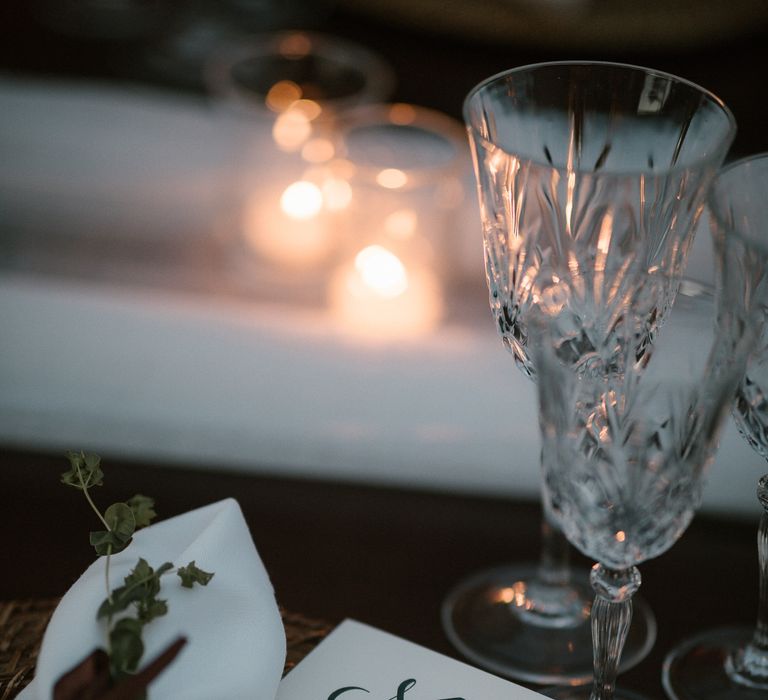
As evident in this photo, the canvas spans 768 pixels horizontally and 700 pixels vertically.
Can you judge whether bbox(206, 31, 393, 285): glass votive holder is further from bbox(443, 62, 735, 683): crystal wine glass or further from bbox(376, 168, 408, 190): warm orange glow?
bbox(443, 62, 735, 683): crystal wine glass

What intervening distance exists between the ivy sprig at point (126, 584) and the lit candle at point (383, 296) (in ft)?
1.15

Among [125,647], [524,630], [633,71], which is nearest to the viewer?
[125,647]

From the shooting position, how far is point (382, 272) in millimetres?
858

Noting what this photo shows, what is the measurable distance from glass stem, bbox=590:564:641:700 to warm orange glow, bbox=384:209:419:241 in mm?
408

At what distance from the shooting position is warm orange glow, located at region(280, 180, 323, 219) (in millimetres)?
858

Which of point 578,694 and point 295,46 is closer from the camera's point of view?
point 578,694

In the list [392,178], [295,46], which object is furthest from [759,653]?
[295,46]

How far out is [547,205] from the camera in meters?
0.49

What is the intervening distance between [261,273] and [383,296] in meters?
0.10

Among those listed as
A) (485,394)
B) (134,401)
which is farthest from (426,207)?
(134,401)

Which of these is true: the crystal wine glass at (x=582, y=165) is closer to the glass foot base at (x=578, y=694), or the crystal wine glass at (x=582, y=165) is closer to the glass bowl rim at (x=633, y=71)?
the glass bowl rim at (x=633, y=71)

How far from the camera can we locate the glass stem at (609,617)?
0.45m

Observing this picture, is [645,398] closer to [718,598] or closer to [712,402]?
[712,402]

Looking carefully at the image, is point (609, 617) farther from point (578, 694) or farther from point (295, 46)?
point (295, 46)
